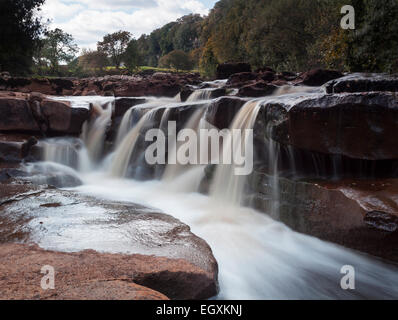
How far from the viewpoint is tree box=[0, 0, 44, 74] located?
2208 cm

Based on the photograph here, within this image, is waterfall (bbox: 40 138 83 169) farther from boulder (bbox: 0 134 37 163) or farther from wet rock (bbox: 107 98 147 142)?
wet rock (bbox: 107 98 147 142)

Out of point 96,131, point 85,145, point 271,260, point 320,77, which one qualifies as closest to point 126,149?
point 85,145

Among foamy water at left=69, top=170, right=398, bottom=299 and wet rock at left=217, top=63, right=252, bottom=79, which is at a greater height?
wet rock at left=217, top=63, right=252, bottom=79

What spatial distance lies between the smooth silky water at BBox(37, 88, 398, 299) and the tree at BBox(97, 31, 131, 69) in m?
60.3

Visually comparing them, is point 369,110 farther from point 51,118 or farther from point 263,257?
point 51,118

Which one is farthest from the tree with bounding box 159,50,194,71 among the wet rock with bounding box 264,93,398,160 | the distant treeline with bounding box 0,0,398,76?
the wet rock with bounding box 264,93,398,160

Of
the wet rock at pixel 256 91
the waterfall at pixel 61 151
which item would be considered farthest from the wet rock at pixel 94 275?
the wet rock at pixel 256 91

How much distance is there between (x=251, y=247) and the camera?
15.9 ft

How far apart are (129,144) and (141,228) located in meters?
6.09

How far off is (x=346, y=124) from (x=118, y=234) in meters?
3.97

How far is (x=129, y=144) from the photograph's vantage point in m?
9.84

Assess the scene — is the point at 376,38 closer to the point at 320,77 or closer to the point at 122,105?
the point at 320,77

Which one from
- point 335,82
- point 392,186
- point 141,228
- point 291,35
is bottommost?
point 141,228

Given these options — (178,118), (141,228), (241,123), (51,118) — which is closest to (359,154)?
(241,123)
